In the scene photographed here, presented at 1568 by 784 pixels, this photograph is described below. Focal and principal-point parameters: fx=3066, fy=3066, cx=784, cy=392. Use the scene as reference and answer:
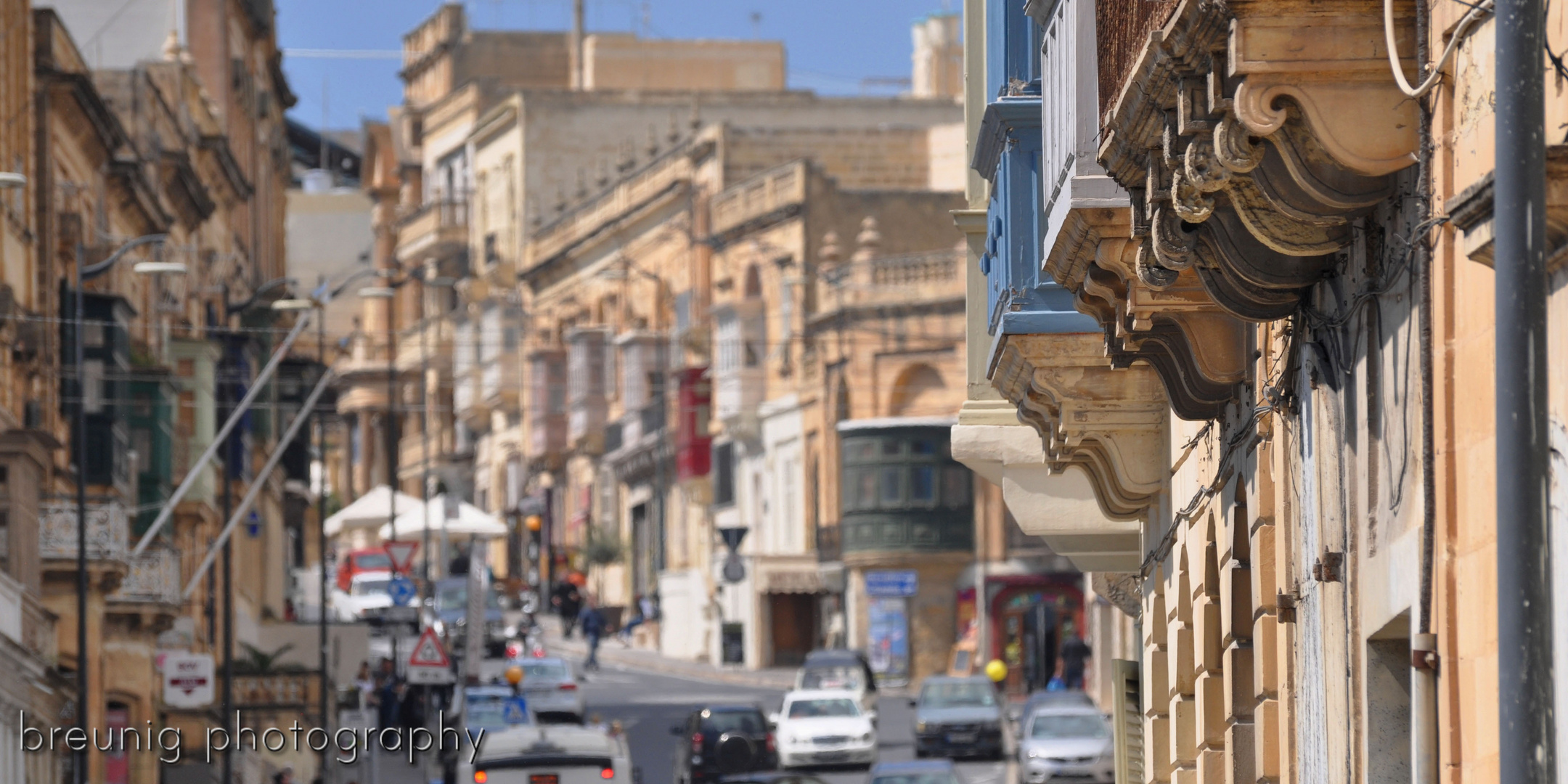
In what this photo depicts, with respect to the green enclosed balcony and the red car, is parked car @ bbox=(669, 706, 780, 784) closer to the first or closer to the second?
the green enclosed balcony

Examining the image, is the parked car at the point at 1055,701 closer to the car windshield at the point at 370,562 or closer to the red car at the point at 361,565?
the red car at the point at 361,565

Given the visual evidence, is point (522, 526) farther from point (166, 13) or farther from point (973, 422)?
point (973, 422)

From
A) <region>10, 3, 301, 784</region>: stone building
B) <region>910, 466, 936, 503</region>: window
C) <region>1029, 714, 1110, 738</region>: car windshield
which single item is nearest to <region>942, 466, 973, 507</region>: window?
<region>910, 466, 936, 503</region>: window

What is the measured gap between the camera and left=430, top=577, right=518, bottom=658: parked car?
63750 mm

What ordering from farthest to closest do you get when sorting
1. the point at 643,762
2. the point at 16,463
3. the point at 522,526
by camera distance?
the point at 522,526
the point at 643,762
the point at 16,463

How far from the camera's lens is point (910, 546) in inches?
2687

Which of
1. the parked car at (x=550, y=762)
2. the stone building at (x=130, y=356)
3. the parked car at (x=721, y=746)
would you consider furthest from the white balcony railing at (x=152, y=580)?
the parked car at (x=550, y=762)

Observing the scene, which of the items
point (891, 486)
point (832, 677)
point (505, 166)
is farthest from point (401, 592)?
point (505, 166)

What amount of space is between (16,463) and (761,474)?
156 feet

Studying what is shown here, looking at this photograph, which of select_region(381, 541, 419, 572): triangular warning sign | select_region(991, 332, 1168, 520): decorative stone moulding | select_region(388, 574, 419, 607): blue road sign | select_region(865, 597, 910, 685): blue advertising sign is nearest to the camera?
select_region(991, 332, 1168, 520): decorative stone moulding

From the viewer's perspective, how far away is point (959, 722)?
45.0 m

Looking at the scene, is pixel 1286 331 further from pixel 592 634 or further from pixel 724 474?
pixel 724 474

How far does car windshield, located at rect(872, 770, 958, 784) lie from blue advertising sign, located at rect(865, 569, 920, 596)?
3548 centimetres

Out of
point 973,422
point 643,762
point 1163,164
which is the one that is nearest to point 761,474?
point 643,762
